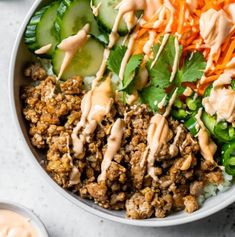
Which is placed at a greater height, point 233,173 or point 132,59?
point 132,59

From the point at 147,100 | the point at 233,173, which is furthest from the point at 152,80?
the point at 233,173

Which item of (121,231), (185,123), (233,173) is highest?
(185,123)

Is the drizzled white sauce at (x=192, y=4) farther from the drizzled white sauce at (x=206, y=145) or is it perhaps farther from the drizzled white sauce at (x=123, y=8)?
the drizzled white sauce at (x=206, y=145)

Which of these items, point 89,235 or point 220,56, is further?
point 89,235

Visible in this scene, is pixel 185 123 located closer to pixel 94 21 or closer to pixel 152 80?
pixel 152 80

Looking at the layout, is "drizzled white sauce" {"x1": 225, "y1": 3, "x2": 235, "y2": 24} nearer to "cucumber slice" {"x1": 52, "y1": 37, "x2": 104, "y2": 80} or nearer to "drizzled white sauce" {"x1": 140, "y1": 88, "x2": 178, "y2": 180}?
"drizzled white sauce" {"x1": 140, "y1": 88, "x2": 178, "y2": 180}
